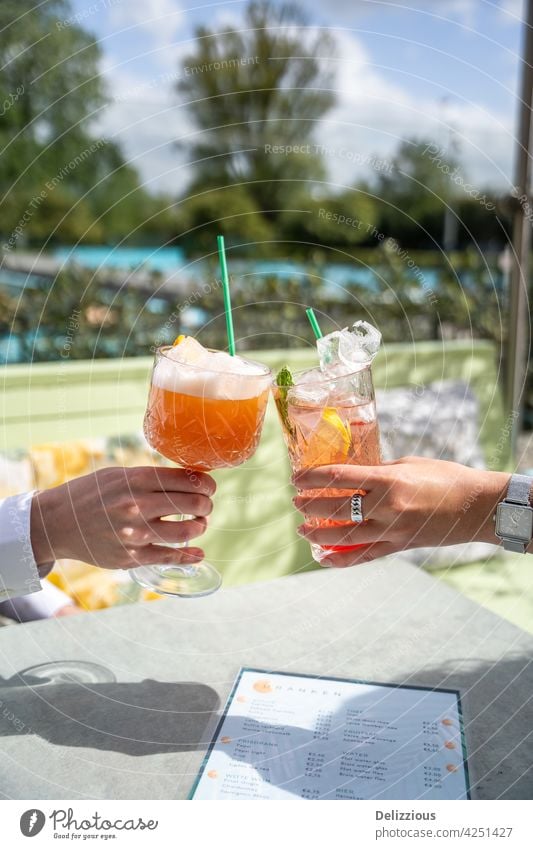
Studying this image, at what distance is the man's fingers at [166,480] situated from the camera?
1286 millimetres

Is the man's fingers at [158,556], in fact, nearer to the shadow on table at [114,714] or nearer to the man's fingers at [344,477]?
the shadow on table at [114,714]

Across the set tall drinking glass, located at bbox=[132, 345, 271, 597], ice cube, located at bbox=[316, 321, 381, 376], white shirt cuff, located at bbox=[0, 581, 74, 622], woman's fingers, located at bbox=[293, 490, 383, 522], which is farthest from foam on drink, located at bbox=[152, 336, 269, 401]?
white shirt cuff, located at bbox=[0, 581, 74, 622]

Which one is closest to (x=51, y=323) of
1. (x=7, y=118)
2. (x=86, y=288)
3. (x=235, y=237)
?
(x=86, y=288)

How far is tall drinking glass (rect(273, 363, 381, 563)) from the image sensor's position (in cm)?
128

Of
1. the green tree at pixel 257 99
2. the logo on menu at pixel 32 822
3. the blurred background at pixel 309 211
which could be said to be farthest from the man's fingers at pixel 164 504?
the green tree at pixel 257 99

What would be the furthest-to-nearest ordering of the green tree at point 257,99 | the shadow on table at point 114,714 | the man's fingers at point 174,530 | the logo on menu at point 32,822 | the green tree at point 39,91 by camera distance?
the green tree at point 257,99, the green tree at point 39,91, the man's fingers at point 174,530, the shadow on table at point 114,714, the logo on menu at point 32,822

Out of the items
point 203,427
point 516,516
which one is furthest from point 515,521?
point 203,427

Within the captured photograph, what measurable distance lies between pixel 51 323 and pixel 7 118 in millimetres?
9320

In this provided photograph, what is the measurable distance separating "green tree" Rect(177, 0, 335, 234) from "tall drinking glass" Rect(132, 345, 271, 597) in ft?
20.5

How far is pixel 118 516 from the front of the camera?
4.25 ft

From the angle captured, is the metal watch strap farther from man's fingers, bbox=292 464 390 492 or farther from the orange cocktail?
the orange cocktail

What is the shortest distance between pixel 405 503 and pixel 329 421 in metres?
0.20

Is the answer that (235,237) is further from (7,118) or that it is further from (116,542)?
(116,542)

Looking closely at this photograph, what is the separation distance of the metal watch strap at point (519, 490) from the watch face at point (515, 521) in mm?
12
